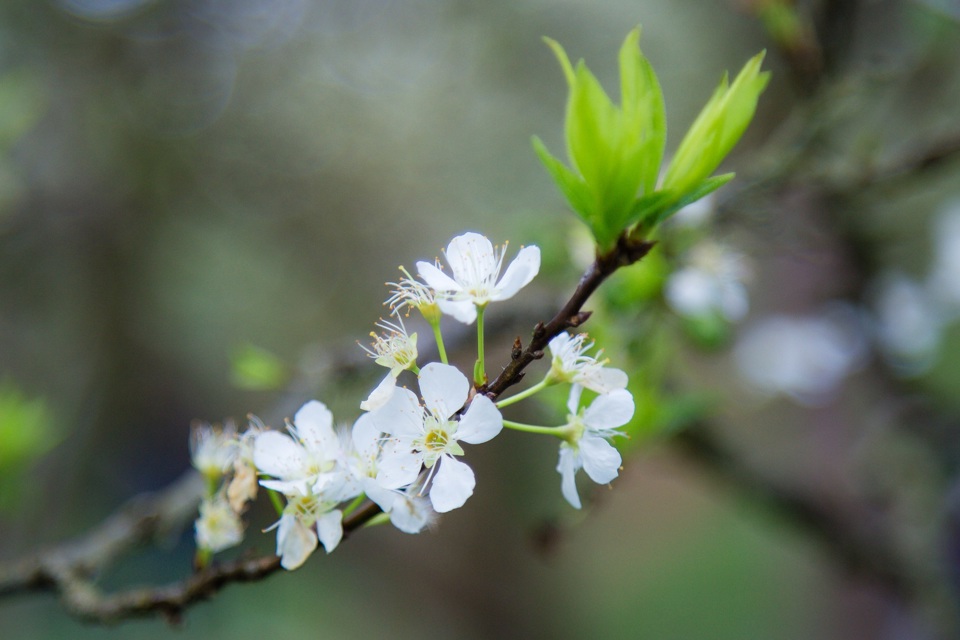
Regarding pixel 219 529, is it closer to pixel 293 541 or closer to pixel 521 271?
pixel 293 541

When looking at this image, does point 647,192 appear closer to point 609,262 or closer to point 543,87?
point 609,262

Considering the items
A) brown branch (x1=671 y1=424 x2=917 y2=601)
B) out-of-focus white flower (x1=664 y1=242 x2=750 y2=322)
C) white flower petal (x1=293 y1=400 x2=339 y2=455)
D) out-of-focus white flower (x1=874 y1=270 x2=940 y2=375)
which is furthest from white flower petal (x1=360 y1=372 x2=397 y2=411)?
out-of-focus white flower (x1=874 y1=270 x2=940 y2=375)

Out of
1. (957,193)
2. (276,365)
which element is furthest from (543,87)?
(276,365)

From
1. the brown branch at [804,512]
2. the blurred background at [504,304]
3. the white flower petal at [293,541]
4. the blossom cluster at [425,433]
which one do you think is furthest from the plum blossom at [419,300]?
the brown branch at [804,512]

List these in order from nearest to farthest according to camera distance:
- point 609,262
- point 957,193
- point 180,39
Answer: point 609,262 < point 957,193 < point 180,39

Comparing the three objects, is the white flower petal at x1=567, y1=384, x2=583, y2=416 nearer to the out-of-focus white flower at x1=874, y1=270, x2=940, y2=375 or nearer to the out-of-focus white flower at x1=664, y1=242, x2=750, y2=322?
the out-of-focus white flower at x1=664, y1=242, x2=750, y2=322

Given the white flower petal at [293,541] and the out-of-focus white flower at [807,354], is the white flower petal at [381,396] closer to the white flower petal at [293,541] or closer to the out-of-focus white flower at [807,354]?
the white flower petal at [293,541]
